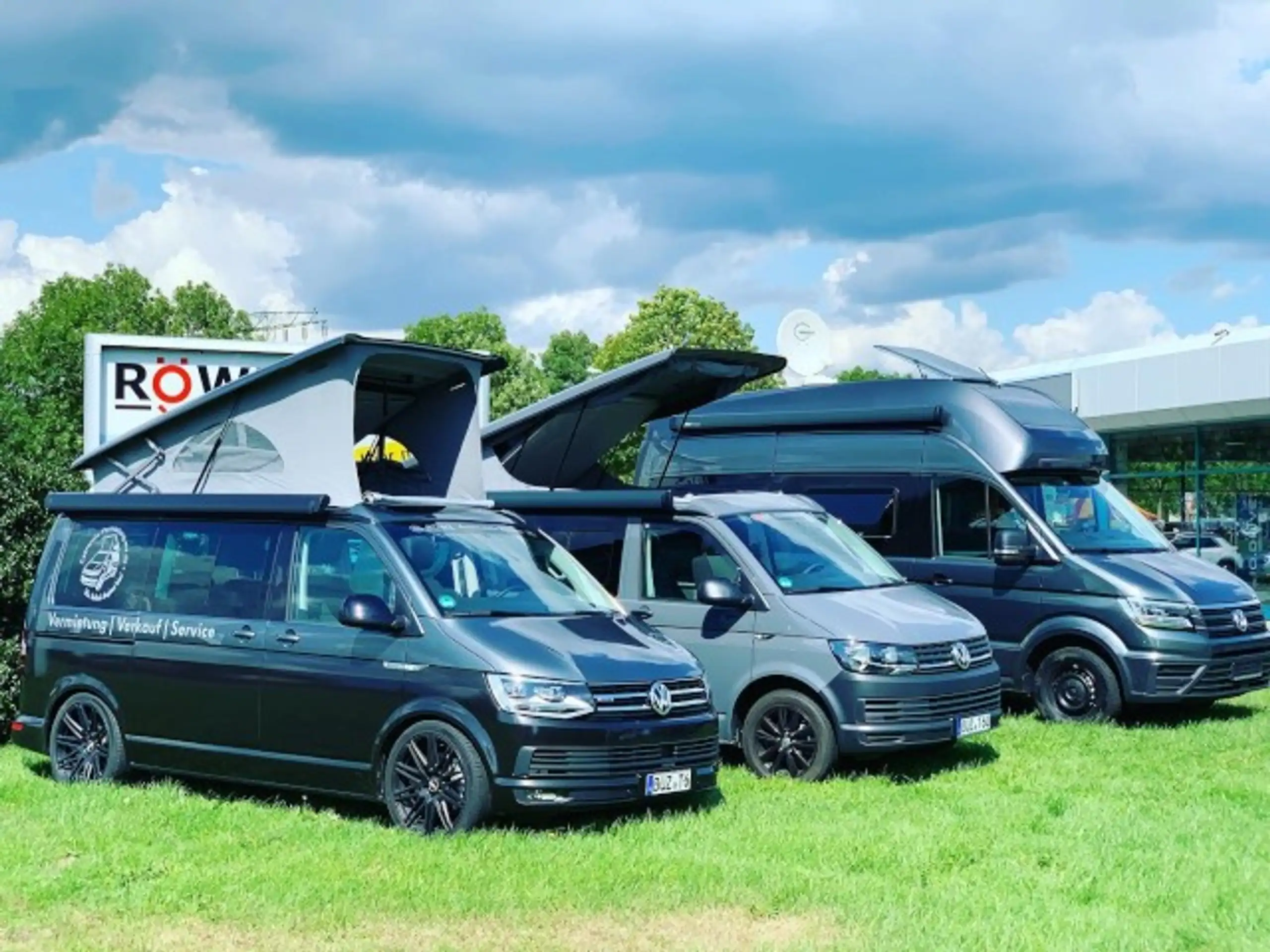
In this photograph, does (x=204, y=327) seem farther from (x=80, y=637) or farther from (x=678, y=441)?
(x=80, y=637)

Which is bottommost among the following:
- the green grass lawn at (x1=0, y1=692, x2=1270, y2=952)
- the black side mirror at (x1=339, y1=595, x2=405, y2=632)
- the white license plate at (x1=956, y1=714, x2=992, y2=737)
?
the green grass lawn at (x1=0, y1=692, x2=1270, y2=952)

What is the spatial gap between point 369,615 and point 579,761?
4.72 feet

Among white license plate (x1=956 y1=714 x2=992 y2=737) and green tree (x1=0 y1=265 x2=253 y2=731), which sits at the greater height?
green tree (x1=0 y1=265 x2=253 y2=731)

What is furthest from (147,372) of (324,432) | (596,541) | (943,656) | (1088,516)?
(943,656)

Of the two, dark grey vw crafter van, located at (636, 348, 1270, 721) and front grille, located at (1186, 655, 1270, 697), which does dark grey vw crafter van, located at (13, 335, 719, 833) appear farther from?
front grille, located at (1186, 655, 1270, 697)

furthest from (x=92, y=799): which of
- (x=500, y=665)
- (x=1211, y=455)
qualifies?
(x=1211, y=455)

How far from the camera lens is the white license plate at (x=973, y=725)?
35.0 ft

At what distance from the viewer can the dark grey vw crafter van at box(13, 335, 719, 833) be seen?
866cm

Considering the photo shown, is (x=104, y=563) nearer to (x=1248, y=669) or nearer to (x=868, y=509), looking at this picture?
(x=868, y=509)

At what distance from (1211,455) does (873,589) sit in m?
19.3

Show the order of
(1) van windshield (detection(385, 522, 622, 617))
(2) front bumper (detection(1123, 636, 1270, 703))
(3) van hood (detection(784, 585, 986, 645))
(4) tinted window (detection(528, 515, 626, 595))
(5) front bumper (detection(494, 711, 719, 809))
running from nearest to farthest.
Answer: (5) front bumper (detection(494, 711, 719, 809))
(1) van windshield (detection(385, 522, 622, 617))
(3) van hood (detection(784, 585, 986, 645))
(4) tinted window (detection(528, 515, 626, 595))
(2) front bumper (detection(1123, 636, 1270, 703))

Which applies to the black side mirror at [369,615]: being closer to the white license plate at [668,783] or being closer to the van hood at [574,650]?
the van hood at [574,650]

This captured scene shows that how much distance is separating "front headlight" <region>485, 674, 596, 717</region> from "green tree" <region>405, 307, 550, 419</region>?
162ft

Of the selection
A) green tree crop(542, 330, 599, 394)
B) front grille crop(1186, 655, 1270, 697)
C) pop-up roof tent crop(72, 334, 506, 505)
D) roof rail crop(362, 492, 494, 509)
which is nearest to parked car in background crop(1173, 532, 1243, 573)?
front grille crop(1186, 655, 1270, 697)
